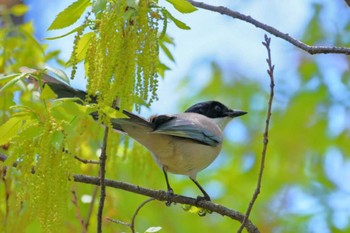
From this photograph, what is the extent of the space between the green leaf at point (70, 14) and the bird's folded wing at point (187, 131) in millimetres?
1495

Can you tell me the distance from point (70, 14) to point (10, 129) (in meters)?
0.53

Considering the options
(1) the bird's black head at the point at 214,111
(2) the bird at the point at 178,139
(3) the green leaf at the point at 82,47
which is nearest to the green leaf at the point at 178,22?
(3) the green leaf at the point at 82,47

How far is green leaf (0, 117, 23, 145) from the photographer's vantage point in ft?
9.12

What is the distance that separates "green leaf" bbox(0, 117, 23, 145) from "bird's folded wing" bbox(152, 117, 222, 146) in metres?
1.37

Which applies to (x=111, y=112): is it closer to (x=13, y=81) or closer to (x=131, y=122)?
(x=13, y=81)

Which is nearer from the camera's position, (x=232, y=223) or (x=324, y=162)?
(x=232, y=223)

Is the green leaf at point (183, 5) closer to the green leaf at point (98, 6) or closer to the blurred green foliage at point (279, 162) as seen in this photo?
the green leaf at point (98, 6)

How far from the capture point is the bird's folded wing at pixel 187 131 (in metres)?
4.17

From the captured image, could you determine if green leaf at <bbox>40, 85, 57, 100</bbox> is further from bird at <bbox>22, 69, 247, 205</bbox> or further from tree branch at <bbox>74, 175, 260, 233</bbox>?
bird at <bbox>22, 69, 247, 205</bbox>

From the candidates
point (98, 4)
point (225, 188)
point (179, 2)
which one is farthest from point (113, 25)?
point (225, 188)

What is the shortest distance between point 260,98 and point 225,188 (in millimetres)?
1537

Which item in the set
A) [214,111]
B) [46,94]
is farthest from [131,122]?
[214,111]

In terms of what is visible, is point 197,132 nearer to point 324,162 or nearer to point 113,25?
point 113,25

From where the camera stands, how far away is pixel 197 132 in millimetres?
4602
